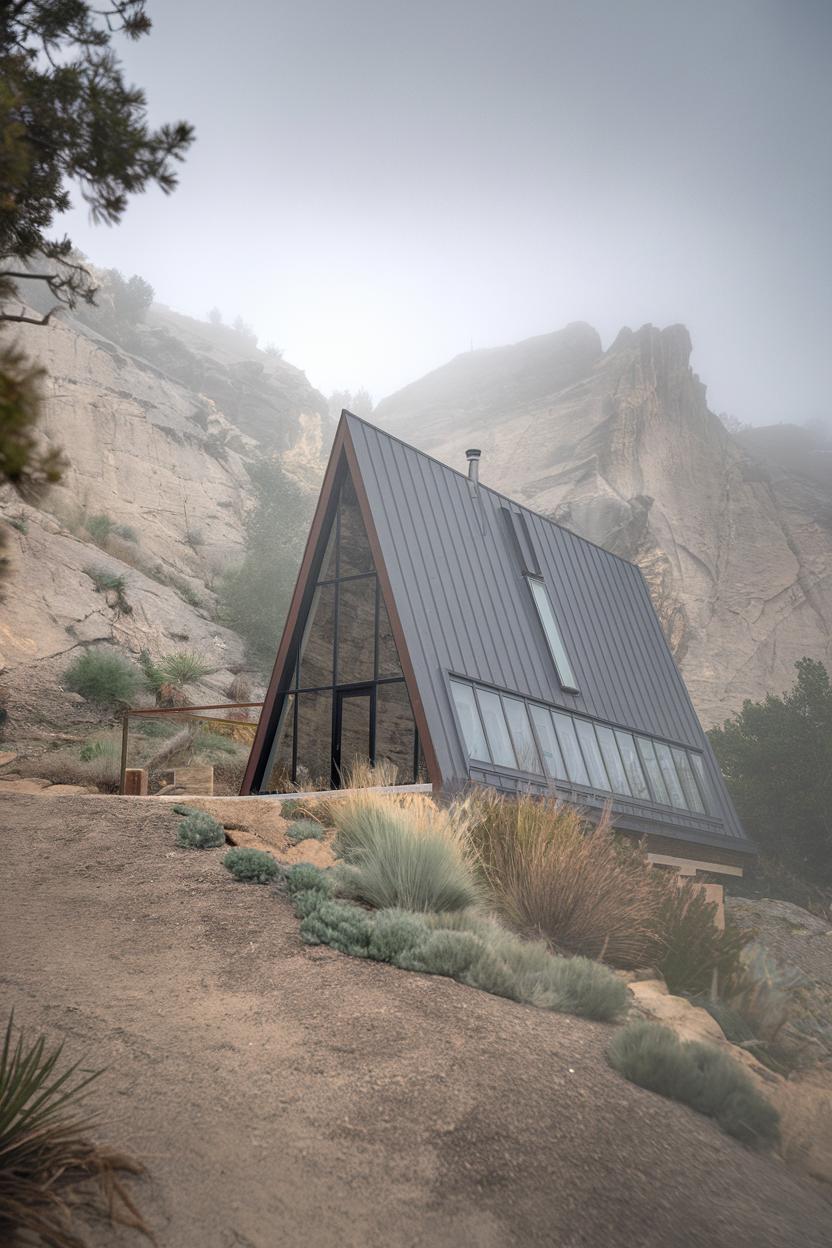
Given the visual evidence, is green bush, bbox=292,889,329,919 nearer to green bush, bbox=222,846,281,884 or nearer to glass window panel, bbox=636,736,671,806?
green bush, bbox=222,846,281,884

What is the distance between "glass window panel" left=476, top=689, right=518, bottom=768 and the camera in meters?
15.4

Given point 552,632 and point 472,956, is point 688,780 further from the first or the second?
point 472,956

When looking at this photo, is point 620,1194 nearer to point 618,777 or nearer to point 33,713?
point 618,777

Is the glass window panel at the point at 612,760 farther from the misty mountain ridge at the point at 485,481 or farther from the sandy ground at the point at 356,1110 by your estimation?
the misty mountain ridge at the point at 485,481

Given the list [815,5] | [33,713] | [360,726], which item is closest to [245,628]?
[33,713]

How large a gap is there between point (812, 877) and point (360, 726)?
18032 millimetres

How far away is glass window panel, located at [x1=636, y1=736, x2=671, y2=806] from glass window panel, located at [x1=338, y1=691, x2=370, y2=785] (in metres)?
7.06

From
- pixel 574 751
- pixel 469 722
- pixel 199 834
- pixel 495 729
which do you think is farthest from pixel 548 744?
pixel 199 834

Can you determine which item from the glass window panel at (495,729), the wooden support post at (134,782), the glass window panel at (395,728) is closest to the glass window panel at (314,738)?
the glass window panel at (395,728)

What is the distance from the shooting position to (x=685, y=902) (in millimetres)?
9875

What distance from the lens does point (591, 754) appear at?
18.5 meters

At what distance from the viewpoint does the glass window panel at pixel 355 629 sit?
55.5 ft

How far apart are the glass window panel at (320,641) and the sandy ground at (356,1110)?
9964 millimetres

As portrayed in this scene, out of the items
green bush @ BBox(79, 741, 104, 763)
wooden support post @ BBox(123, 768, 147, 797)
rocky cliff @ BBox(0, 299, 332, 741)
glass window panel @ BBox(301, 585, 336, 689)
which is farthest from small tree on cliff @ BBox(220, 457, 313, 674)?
wooden support post @ BBox(123, 768, 147, 797)
